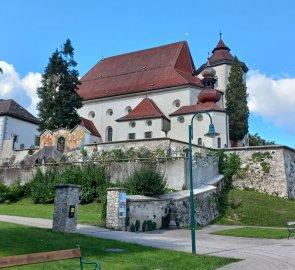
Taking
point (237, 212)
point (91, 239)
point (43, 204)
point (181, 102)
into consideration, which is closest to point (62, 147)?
point (43, 204)

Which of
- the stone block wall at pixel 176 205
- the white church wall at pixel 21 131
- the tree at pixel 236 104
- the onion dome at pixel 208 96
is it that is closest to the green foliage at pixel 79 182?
the stone block wall at pixel 176 205

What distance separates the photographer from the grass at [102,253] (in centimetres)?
957

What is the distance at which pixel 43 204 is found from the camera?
91.2ft

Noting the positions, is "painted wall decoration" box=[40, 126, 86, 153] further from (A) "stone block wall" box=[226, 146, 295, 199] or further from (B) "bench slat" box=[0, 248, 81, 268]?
(B) "bench slat" box=[0, 248, 81, 268]

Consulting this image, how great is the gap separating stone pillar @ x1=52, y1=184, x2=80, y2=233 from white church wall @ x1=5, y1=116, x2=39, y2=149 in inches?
1452

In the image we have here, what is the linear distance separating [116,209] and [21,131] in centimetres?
3779

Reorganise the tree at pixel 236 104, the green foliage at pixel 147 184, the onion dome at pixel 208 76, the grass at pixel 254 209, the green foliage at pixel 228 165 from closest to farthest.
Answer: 1. the green foliage at pixel 147 184
2. the grass at pixel 254 209
3. the green foliage at pixel 228 165
4. the tree at pixel 236 104
5. the onion dome at pixel 208 76

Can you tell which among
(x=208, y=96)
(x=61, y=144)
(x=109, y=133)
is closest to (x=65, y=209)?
(x=61, y=144)

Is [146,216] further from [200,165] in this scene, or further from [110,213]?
[200,165]

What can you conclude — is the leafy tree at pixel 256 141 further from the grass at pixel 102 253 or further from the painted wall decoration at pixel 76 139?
the grass at pixel 102 253

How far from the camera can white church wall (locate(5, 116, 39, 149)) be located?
50656 mm

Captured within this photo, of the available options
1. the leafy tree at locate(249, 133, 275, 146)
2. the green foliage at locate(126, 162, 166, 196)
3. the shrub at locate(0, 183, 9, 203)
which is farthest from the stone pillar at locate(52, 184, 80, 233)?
the leafy tree at locate(249, 133, 275, 146)

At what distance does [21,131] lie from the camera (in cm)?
5247

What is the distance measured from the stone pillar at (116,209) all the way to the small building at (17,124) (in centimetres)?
3377
